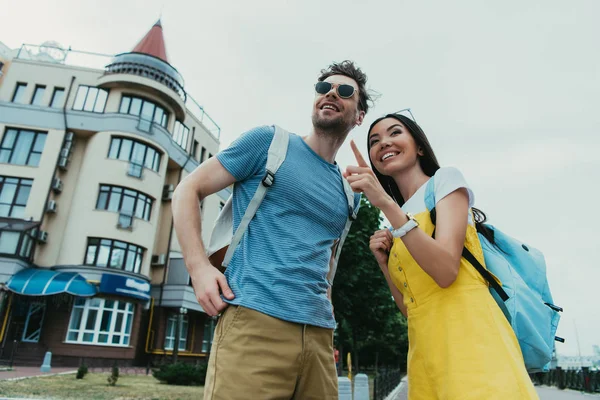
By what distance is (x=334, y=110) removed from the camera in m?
2.41

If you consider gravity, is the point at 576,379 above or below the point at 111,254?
below

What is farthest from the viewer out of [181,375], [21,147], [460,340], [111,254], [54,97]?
[54,97]

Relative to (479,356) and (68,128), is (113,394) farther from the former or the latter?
(68,128)

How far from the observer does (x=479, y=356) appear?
151cm

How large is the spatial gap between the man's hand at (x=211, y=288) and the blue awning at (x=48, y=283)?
69.8 ft

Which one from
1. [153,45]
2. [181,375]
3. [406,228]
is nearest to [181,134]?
[153,45]

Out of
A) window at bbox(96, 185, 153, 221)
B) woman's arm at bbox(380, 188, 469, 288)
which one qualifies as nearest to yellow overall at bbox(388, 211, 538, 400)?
woman's arm at bbox(380, 188, 469, 288)

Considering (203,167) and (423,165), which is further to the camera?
(423,165)

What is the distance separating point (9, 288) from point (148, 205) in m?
8.47

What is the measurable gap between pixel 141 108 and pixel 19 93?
821 cm

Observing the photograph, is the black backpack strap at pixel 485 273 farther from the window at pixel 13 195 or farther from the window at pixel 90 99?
the window at pixel 90 99

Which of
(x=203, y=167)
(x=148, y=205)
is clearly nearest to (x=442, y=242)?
(x=203, y=167)

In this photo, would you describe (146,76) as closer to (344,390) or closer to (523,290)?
(344,390)

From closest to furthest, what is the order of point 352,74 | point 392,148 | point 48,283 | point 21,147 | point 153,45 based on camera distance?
point 392,148
point 352,74
point 48,283
point 21,147
point 153,45
